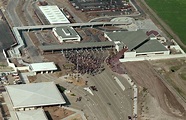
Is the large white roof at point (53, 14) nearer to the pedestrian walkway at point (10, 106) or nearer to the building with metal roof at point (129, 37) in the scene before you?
the building with metal roof at point (129, 37)

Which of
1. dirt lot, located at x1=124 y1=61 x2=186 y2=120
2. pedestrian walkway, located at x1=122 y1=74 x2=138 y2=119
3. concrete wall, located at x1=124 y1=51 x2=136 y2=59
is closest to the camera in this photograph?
pedestrian walkway, located at x1=122 y1=74 x2=138 y2=119

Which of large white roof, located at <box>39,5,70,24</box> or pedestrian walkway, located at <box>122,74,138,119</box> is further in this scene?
large white roof, located at <box>39,5,70,24</box>

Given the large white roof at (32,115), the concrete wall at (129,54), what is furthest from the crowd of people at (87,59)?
the large white roof at (32,115)

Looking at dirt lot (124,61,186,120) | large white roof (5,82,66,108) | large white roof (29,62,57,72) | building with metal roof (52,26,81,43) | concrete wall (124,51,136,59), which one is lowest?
dirt lot (124,61,186,120)

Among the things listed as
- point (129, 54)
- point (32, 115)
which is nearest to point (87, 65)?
point (129, 54)

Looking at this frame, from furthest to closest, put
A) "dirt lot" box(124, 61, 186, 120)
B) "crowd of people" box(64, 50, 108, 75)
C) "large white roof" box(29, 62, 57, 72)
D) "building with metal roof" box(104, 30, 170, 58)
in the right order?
1. "building with metal roof" box(104, 30, 170, 58)
2. "crowd of people" box(64, 50, 108, 75)
3. "large white roof" box(29, 62, 57, 72)
4. "dirt lot" box(124, 61, 186, 120)

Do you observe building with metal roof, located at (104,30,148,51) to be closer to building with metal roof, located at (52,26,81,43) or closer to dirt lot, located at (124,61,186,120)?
dirt lot, located at (124,61,186,120)

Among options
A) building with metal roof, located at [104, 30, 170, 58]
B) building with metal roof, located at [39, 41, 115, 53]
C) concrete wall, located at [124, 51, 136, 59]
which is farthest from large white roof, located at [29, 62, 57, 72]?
building with metal roof, located at [104, 30, 170, 58]

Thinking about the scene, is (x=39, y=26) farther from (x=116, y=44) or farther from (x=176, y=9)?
(x=176, y=9)
